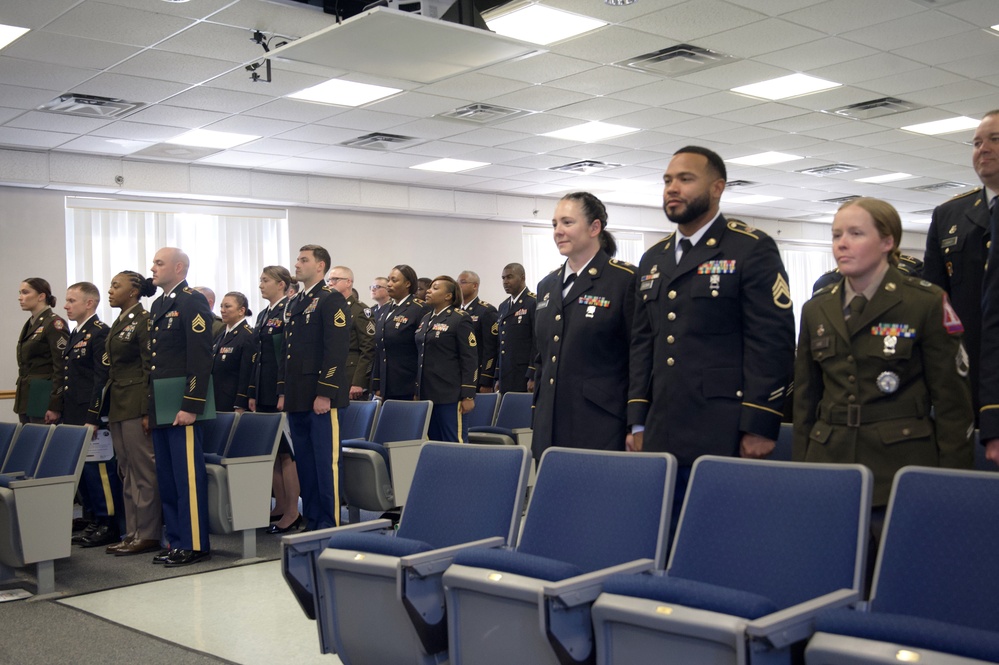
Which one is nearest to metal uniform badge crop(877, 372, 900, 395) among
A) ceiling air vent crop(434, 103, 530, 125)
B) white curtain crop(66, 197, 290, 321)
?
ceiling air vent crop(434, 103, 530, 125)

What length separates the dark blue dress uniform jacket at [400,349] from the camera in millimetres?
7262

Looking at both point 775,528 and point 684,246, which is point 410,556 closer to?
point 775,528

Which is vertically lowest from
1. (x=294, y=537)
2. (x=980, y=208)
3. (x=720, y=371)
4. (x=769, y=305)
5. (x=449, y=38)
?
(x=294, y=537)

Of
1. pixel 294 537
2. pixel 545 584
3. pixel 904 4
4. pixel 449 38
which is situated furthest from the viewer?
pixel 904 4

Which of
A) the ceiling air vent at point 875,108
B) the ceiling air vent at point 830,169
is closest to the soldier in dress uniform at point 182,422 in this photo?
the ceiling air vent at point 875,108

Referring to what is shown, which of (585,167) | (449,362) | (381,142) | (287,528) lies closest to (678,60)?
(449,362)

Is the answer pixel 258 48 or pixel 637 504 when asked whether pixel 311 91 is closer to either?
pixel 258 48

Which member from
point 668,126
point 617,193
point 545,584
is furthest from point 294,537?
point 617,193

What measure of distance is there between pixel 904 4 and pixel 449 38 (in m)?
3.15

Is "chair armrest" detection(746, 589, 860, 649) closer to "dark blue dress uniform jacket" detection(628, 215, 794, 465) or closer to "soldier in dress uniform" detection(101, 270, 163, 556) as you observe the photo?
"dark blue dress uniform jacket" detection(628, 215, 794, 465)

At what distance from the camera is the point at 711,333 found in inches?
115

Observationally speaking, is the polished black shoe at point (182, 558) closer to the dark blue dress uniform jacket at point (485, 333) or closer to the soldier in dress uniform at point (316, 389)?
the soldier in dress uniform at point (316, 389)

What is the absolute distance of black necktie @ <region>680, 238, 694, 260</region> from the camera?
10.0 feet

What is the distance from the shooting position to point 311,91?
7871 millimetres
